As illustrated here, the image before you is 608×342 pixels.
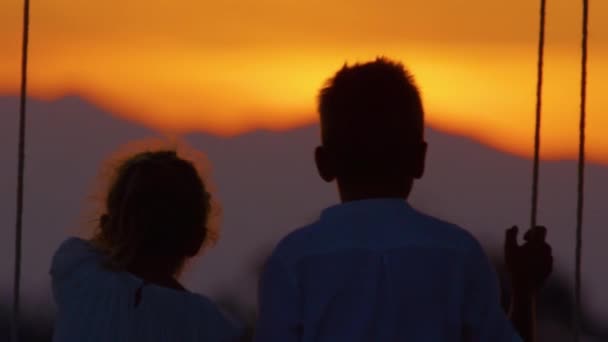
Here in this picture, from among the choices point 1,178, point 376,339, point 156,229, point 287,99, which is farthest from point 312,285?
point 1,178

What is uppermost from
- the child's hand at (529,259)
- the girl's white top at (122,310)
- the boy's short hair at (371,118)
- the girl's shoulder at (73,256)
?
the boy's short hair at (371,118)

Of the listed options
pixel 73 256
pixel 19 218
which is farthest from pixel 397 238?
pixel 19 218

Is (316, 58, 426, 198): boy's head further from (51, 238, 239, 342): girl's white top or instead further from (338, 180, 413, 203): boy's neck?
(51, 238, 239, 342): girl's white top

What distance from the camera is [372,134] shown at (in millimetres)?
2389

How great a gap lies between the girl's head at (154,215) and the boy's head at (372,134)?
547mm

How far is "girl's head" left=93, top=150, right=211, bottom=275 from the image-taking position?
9.48 feet

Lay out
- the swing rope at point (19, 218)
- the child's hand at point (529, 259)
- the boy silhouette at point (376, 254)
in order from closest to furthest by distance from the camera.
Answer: the boy silhouette at point (376, 254) → the child's hand at point (529, 259) → the swing rope at point (19, 218)

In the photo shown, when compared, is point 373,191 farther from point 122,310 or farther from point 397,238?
point 122,310

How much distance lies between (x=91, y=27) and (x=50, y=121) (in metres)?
0.25

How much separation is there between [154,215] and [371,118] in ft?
2.05

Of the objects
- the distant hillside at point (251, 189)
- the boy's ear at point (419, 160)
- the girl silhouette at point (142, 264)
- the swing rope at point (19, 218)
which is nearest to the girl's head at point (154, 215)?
the girl silhouette at point (142, 264)

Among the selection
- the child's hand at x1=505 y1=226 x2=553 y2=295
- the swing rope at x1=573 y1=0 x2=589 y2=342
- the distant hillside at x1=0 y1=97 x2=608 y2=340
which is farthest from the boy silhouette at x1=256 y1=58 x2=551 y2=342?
the distant hillside at x1=0 y1=97 x2=608 y2=340

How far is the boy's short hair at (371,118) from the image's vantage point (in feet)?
7.82

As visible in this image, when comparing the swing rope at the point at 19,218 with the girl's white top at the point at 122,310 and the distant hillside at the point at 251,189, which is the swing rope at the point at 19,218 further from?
the distant hillside at the point at 251,189
